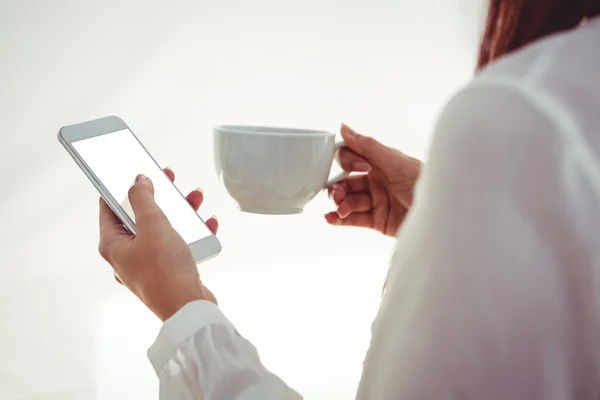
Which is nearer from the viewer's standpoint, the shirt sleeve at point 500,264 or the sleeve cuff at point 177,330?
the shirt sleeve at point 500,264

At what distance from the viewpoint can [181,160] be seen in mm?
867

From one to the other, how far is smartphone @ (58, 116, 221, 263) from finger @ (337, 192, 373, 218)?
163 millimetres

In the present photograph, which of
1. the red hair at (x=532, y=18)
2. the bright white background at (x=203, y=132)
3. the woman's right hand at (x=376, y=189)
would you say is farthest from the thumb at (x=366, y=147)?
the red hair at (x=532, y=18)

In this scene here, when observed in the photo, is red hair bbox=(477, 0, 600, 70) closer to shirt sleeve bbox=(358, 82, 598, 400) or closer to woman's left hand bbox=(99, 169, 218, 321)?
shirt sleeve bbox=(358, 82, 598, 400)

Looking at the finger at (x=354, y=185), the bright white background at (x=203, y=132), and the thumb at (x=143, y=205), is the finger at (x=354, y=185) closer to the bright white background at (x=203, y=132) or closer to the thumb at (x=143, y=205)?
the bright white background at (x=203, y=132)

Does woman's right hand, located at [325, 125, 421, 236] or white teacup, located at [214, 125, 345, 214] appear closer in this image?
white teacup, located at [214, 125, 345, 214]

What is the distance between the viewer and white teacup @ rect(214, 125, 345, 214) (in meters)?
0.52

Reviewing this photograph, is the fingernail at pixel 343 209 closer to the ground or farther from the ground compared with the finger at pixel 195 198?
closer to the ground

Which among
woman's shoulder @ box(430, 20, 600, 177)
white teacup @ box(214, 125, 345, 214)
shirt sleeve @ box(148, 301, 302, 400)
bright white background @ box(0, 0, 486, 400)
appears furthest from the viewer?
bright white background @ box(0, 0, 486, 400)

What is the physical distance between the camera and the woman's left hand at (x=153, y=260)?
48 cm

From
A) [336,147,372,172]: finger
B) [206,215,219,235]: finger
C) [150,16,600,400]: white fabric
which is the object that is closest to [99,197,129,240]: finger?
[206,215,219,235]: finger

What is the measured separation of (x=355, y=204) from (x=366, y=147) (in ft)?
0.29

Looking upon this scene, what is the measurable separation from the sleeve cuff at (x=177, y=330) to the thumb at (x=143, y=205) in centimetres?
11

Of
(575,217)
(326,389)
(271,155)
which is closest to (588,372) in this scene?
(575,217)
